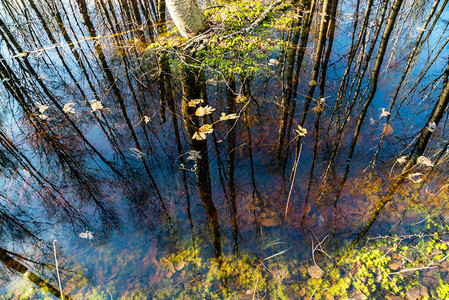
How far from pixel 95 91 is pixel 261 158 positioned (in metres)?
3.20

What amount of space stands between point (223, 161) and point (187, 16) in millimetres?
2739

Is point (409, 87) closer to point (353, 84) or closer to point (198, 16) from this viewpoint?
point (353, 84)

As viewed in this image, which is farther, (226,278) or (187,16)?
(187,16)

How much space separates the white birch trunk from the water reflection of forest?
0.73 ft

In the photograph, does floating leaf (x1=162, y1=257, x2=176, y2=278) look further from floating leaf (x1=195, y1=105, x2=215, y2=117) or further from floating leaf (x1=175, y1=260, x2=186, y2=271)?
floating leaf (x1=195, y1=105, x2=215, y2=117)

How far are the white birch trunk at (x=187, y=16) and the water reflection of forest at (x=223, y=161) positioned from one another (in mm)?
224

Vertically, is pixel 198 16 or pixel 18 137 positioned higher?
pixel 198 16

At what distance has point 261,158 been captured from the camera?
304 centimetres

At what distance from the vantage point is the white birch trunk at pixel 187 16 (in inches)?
153

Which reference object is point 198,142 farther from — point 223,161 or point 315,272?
point 315,272

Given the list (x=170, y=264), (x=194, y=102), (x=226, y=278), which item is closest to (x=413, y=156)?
(x=226, y=278)

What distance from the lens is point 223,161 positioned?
9.96 ft

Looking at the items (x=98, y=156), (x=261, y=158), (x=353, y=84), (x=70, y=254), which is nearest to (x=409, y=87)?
(x=353, y=84)

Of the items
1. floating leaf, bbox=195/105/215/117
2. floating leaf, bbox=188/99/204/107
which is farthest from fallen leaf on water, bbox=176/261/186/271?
floating leaf, bbox=188/99/204/107
